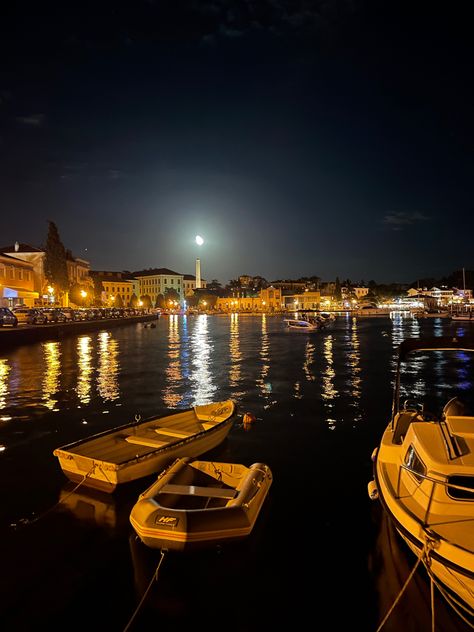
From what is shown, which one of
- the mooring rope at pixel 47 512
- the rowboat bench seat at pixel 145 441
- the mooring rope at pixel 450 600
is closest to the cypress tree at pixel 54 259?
the rowboat bench seat at pixel 145 441

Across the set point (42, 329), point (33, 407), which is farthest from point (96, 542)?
point (42, 329)

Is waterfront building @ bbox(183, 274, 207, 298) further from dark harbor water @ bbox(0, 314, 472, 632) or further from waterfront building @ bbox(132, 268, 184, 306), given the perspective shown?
dark harbor water @ bbox(0, 314, 472, 632)

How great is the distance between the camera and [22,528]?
292 inches

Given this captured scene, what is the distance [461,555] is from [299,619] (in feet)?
7.87

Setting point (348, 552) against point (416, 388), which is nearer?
point (348, 552)

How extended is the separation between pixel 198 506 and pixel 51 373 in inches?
788

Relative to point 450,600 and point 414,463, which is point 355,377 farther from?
point 450,600

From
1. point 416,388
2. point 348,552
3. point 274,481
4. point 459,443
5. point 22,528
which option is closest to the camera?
point 459,443

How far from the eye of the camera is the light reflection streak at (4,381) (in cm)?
1766

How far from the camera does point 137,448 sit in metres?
9.45

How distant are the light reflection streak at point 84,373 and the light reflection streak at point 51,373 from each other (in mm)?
1135

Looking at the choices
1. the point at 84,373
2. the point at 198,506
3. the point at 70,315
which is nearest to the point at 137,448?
the point at 198,506

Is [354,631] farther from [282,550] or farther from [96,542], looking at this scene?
[96,542]

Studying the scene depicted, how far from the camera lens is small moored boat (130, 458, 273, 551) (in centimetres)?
594
